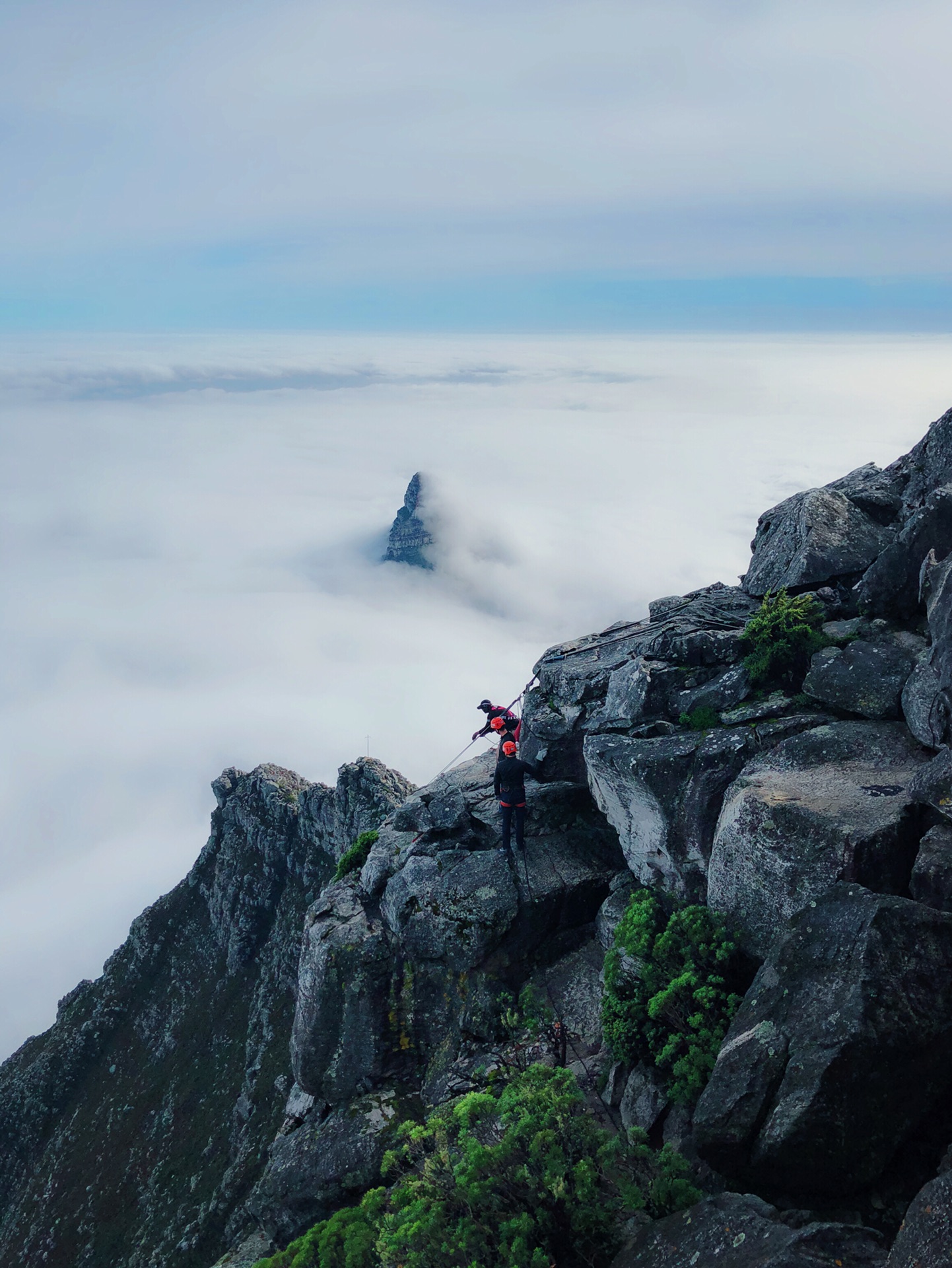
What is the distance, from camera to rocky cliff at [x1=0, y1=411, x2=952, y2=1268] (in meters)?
13.2

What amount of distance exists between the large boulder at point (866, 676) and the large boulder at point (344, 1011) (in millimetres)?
18547

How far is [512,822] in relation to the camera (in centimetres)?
2841

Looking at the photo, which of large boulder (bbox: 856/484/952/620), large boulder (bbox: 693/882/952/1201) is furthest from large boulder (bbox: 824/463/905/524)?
large boulder (bbox: 693/882/952/1201)

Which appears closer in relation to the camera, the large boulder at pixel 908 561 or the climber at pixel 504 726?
the large boulder at pixel 908 561

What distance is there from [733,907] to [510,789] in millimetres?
9825

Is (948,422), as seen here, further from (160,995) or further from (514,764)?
(160,995)

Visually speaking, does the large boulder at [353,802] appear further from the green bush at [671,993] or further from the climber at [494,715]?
the green bush at [671,993]

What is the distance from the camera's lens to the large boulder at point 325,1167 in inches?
955

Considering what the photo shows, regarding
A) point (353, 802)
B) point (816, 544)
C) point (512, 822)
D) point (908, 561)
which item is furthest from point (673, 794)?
point (353, 802)

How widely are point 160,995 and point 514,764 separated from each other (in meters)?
74.6

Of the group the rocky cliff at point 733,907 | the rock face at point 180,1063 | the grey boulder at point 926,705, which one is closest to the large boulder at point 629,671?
the rocky cliff at point 733,907

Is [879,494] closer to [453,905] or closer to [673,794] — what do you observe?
[673,794]

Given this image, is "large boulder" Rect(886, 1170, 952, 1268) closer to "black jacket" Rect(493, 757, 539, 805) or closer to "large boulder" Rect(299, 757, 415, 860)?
"black jacket" Rect(493, 757, 539, 805)

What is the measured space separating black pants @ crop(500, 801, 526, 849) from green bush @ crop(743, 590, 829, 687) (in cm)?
955
